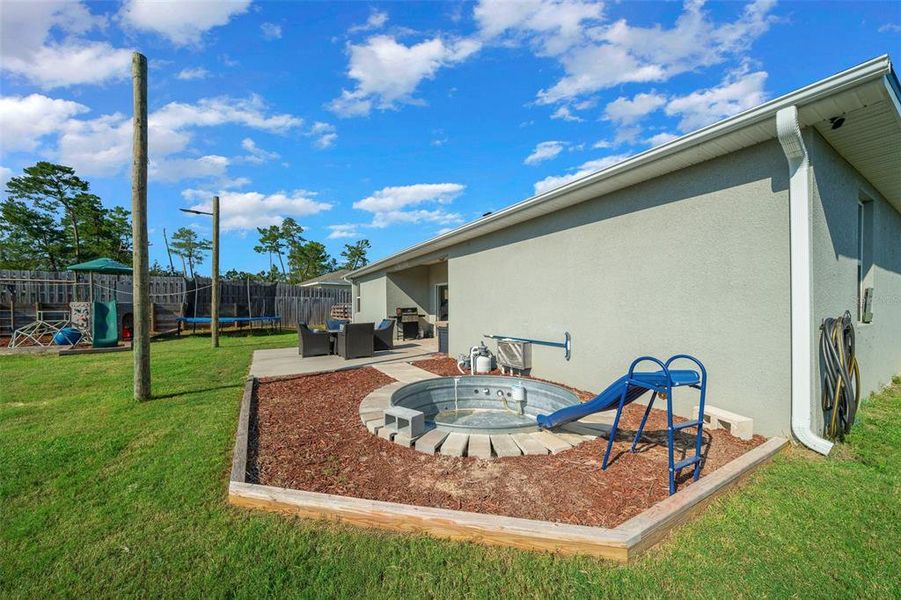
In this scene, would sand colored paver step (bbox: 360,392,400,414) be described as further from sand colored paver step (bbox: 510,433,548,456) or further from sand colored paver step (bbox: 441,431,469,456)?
sand colored paver step (bbox: 510,433,548,456)

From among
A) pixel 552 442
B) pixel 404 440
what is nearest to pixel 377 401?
pixel 404 440

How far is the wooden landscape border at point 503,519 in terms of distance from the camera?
2.21m

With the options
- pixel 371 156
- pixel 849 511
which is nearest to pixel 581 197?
pixel 849 511

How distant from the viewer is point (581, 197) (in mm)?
5770

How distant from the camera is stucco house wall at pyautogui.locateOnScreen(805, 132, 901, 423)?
12.6 ft

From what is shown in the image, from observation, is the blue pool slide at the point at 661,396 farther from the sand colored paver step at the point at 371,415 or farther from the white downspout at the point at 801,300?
the sand colored paver step at the point at 371,415

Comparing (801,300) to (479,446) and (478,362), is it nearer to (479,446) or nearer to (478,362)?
(479,446)

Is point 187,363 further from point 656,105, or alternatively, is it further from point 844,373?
point 656,105

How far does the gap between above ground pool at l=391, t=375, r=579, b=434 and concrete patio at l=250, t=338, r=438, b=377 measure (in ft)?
10.0

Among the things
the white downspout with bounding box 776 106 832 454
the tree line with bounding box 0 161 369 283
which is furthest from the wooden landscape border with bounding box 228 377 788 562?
the tree line with bounding box 0 161 369 283

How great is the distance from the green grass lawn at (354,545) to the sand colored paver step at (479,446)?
134cm

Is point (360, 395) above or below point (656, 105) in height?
below

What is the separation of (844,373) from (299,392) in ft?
22.9

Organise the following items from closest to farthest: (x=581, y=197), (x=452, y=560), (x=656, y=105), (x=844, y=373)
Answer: (x=452, y=560), (x=844, y=373), (x=581, y=197), (x=656, y=105)
